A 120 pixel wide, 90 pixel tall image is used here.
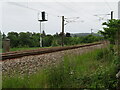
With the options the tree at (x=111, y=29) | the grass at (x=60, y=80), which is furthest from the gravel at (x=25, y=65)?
the tree at (x=111, y=29)

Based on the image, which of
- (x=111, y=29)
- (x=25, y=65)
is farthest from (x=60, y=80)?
(x=111, y=29)

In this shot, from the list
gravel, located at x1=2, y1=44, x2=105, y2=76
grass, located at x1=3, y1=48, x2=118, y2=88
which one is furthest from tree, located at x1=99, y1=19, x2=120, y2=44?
grass, located at x1=3, y1=48, x2=118, y2=88

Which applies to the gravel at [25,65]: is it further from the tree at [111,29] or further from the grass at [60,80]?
the tree at [111,29]

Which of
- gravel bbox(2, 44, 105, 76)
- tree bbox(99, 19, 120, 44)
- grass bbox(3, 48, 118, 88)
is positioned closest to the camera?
grass bbox(3, 48, 118, 88)

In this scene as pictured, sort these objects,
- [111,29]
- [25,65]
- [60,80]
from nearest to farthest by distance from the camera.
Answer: [60,80] → [25,65] → [111,29]

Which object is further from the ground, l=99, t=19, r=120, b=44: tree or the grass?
l=99, t=19, r=120, b=44: tree

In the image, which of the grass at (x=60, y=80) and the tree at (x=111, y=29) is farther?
the tree at (x=111, y=29)

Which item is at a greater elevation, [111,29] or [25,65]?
[111,29]

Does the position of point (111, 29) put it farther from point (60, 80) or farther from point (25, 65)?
point (60, 80)

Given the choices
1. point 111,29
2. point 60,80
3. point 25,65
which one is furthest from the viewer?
point 111,29

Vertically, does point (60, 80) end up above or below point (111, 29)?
below

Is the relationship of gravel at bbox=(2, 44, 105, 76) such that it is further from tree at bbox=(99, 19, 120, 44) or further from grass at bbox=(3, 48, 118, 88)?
tree at bbox=(99, 19, 120, 44)

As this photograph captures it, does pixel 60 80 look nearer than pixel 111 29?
Yes

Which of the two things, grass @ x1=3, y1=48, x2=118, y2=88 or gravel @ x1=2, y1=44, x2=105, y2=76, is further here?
gravel @ x1=2, y1=44, x2=105, y2=76
